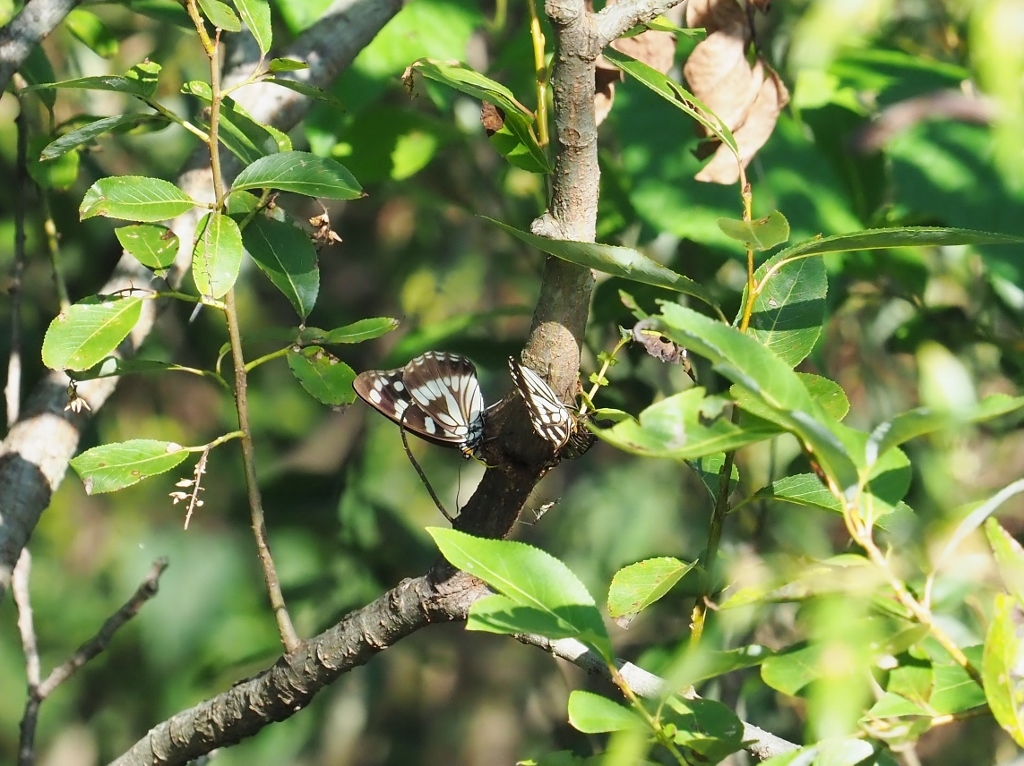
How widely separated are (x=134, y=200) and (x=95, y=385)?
0.39 meters

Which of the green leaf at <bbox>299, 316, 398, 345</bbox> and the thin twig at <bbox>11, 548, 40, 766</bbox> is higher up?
the green leaf at <bbox>299, 316, 398, 345</bbox>

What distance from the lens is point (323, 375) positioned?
2.86 feet

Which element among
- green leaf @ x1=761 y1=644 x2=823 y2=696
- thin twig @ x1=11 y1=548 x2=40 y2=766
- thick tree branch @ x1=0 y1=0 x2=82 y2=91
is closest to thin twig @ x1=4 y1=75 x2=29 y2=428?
thin twig @ x1=11 y1=548 x2=40 y2=766

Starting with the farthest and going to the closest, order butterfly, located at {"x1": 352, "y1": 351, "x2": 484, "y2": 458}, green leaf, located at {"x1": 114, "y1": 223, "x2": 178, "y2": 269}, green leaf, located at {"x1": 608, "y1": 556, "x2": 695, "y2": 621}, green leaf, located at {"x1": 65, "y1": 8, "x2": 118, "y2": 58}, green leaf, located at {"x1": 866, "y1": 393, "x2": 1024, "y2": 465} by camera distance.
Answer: green leaf, located at {"x1": 65, "y1": 8, "x2": 118, "y2": 58} → butterfly, located at {"x1": 352, "y1": 351, "x2": 484, "y2": 458} → green leaf, located at {"x1": 114, "y1": 223, "x2": 178, "y2": 269} → green leaf, located at {"x1": 608, "y1": 556, "x2": 695, "y2": 621} → green leaf, located at {"x1": 866, "y1": 393, "x2": 1024, "y2": 465}

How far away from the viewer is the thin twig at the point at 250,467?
0.81 meters

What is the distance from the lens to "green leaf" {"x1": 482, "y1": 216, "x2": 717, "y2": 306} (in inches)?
27.1

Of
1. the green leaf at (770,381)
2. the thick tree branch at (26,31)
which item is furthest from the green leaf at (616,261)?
the thick tree branch at (26,31)

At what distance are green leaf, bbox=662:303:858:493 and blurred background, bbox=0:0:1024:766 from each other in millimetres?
241

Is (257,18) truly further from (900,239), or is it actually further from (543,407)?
(900,239)

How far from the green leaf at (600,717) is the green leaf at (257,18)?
55 cm

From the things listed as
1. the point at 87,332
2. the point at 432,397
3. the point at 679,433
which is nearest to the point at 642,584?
the point at 679,433

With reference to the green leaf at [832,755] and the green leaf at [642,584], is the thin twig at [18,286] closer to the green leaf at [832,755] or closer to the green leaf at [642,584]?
the green leaf at [642,584]

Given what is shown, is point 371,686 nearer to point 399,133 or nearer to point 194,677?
point 194,677

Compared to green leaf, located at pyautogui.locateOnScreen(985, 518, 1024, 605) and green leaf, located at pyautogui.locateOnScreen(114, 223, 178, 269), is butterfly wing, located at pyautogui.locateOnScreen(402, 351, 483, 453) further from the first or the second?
green leaf, located at pyautogui.locateOnScreen(985, 518, 1024, 605)
